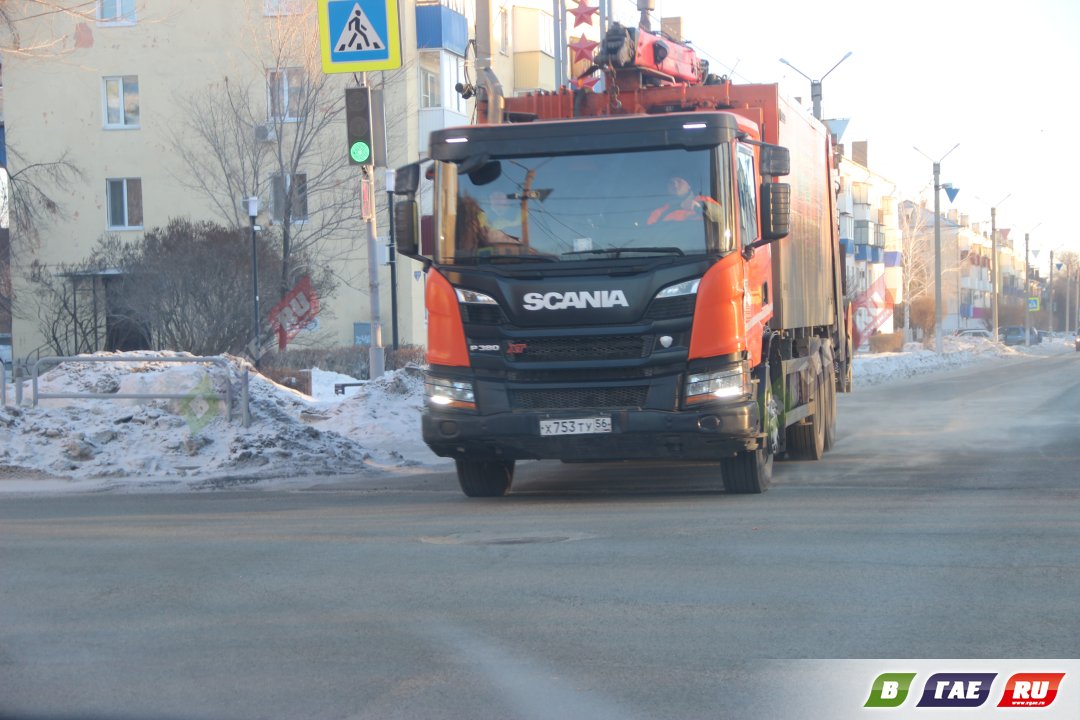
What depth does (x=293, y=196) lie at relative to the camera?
1405 inches

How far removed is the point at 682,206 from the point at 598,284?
888mm

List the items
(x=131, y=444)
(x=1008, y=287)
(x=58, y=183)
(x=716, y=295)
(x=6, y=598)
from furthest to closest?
(x=1008, y=287) → (x=58, y=183) → (x=131, y=444) → (x=716, y=295) → (x=6, y=598)

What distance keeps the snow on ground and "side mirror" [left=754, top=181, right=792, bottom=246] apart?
5480 mm

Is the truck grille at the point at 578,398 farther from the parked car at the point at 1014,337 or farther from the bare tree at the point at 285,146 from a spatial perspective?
the parked car at the point at 1014,337

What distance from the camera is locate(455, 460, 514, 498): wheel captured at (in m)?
11.8

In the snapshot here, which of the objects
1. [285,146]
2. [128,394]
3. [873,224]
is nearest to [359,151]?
[128,394]

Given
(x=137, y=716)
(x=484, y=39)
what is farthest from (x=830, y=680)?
(x=484, y=39)

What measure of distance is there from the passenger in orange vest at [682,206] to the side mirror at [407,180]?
2.01 metres

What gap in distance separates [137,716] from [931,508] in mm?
6897

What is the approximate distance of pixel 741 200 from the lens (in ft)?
34.7

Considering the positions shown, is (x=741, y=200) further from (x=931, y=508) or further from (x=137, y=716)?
(x=137, y=716)

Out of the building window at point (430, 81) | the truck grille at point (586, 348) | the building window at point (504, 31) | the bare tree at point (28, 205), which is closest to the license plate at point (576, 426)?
the truck grille at point (586, 348)

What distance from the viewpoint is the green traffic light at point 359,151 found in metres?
16.4

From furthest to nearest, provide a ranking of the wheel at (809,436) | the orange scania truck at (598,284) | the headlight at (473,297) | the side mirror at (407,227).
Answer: the wheel at (809,436)
the side mirror at (407,227)
the headlight at (473,297)
the orange scania truck at (598,284)
